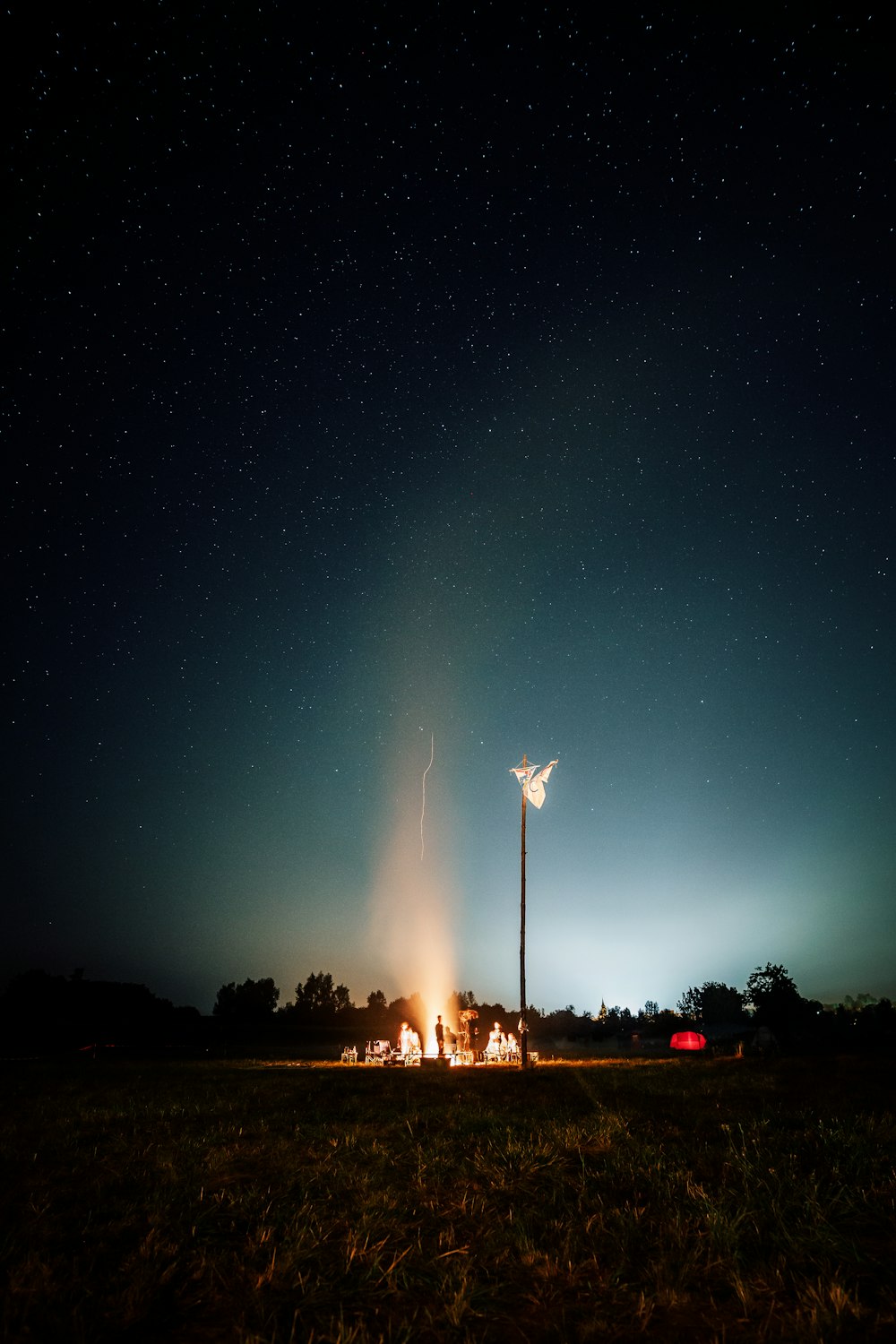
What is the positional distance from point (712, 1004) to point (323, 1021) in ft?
243

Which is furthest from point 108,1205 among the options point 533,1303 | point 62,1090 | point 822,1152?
point 62,1090

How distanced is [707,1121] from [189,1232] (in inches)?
248

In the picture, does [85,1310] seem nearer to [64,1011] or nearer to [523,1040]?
[523,1040]

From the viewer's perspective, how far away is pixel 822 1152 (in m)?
5.95

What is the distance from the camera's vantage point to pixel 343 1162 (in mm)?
5996

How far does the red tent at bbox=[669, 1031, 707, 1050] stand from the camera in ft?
143

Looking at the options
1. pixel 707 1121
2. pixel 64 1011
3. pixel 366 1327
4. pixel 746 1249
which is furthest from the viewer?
pixel 64 1011

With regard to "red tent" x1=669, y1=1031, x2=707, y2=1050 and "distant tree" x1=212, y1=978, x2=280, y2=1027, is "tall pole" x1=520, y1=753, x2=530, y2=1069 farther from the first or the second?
"distant tree" x1=212, y1=978, x2=280, y2=1027

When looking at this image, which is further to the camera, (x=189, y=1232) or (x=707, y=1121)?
(x=707, y=1121)

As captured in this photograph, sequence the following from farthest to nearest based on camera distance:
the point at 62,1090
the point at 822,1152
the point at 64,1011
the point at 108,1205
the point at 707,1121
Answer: the point at 64,1011 < the point at 62,1090 < the point at 707,1121 < the point at 822,1152 < the point at 108,1205

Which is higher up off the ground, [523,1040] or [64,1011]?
[523,1040]

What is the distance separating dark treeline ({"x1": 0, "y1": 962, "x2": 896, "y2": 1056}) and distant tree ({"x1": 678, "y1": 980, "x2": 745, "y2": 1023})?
7.6 inches

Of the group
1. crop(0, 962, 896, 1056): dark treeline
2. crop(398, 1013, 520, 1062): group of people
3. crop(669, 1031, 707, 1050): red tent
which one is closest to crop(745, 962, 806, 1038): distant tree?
crop(0, 962, 896, 1056): dark treeline

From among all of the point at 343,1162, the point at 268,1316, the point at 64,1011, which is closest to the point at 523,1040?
the point at 343,1162
